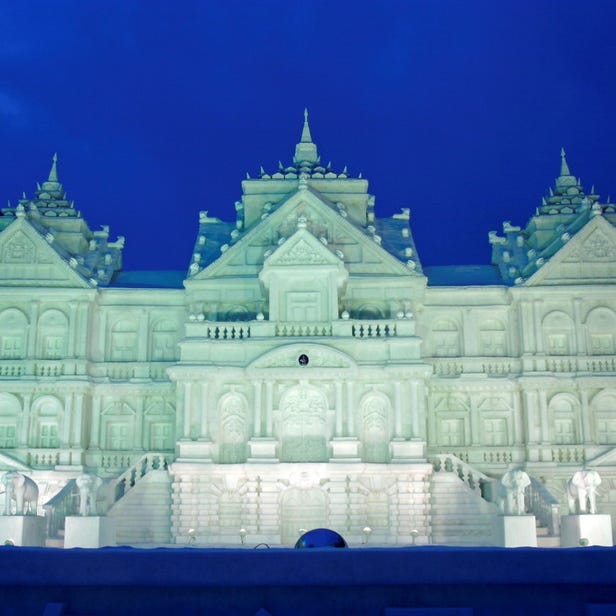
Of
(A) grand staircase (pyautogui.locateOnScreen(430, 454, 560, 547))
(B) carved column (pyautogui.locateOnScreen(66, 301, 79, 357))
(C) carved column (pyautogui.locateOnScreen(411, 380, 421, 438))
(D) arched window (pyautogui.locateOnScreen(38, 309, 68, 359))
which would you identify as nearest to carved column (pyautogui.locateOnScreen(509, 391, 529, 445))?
(A) grand staircase (pyautogui.locateOnScreen(430, 454, 560, 547))

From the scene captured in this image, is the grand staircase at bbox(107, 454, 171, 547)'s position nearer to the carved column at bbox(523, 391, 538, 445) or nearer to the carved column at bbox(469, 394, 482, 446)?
the carved column at bbox(469, 394, 482, 446)

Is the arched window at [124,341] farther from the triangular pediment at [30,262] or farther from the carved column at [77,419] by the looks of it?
the carved column at [77,419]

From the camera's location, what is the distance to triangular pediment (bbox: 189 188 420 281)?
137ft

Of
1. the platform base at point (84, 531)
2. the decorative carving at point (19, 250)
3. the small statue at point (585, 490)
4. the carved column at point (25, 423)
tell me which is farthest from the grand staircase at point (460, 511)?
the decorative carving at point (19, 250)

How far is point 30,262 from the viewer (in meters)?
43.0

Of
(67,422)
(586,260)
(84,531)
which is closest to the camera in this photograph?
(84,531)

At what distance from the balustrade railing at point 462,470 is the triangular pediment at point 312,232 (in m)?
8.69

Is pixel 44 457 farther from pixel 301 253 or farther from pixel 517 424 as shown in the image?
pixel 517 424

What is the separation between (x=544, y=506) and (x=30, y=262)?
24558 mm

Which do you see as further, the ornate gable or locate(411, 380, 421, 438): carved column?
the ornate gable

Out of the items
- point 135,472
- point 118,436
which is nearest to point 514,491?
point 135,472

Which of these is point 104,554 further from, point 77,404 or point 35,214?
point 35,214

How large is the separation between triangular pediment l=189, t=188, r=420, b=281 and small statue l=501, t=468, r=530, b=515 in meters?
12.2

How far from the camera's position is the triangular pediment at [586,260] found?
4234 cm
